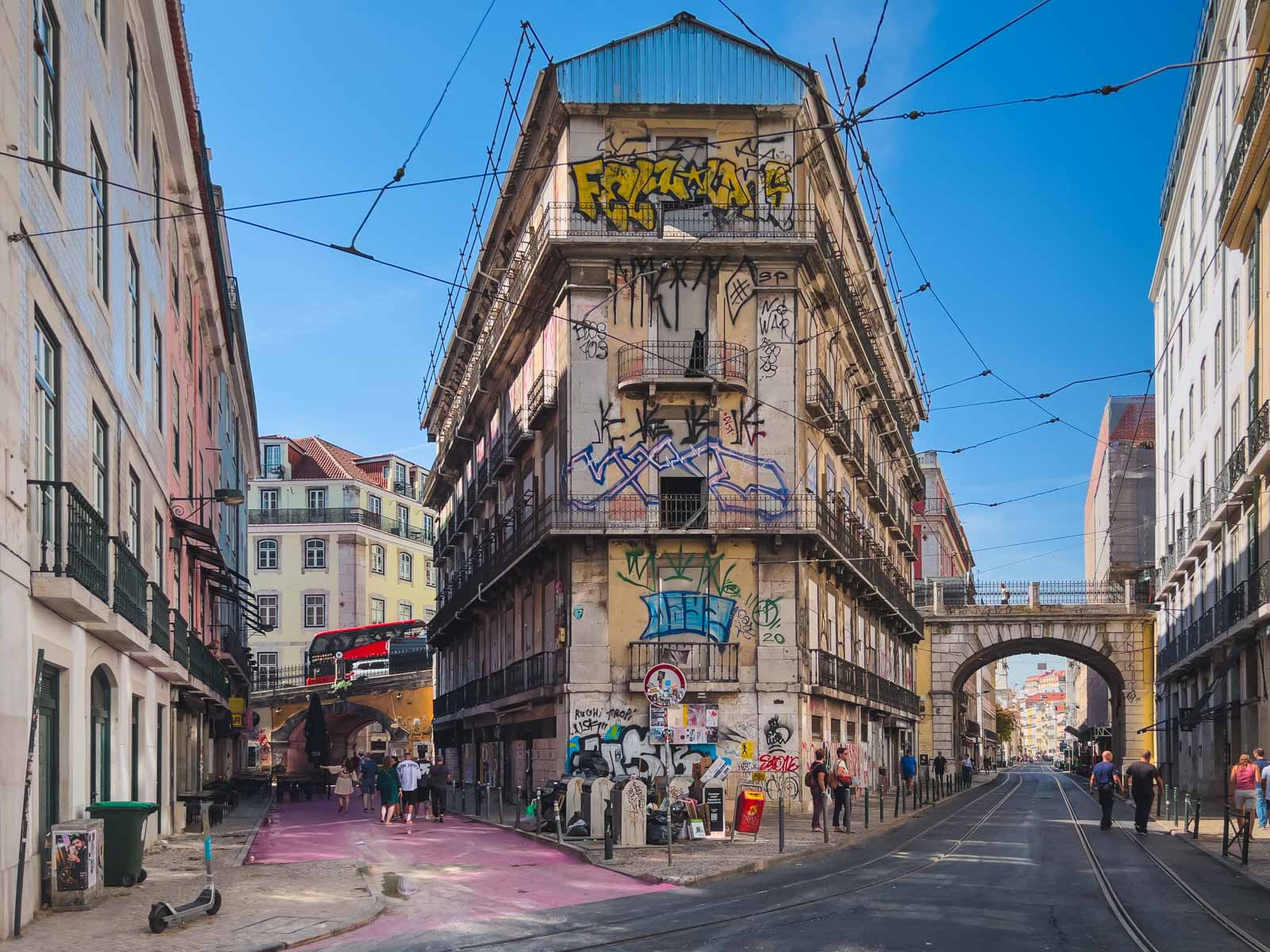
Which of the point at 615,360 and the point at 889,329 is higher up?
the point at 889,329

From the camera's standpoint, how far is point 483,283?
4566 centimetres

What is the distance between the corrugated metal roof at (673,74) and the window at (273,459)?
185ft

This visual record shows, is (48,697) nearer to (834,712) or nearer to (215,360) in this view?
(834,712)

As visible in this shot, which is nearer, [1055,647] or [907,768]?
[907,768]

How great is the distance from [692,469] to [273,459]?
58.0 metres

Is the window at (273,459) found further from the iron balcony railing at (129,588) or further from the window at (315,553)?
the iron balcony railing at (129,588)

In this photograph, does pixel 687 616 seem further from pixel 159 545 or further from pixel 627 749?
pixel 159 545

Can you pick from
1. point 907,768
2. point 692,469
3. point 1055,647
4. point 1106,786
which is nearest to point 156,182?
point 692,469

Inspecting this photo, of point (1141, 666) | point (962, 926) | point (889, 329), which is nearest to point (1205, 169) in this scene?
point (889, 329)

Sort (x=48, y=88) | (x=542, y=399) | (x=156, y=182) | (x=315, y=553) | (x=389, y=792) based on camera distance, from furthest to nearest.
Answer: (x=315, y=553) → (x=542, y=399) → (x=389, y=792) → (x=156, y=182) → (x=48, y=88)

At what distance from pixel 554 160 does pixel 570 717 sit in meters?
13.6

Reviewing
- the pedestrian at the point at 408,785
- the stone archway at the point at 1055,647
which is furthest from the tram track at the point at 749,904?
the stone archway at the point at 1055,647

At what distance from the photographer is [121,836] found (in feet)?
54.4

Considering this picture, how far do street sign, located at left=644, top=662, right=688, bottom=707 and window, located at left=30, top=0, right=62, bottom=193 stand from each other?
10.4 meters
